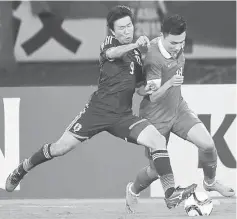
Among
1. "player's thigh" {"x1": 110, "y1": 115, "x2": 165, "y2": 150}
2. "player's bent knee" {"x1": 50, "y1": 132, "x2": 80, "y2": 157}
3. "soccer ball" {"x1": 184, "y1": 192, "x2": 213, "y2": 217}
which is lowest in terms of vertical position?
"soccer ball" {"x1": 184, "y1": 192, "x2": 213, "y2": 217}

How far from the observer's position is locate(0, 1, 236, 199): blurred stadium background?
1034 cm

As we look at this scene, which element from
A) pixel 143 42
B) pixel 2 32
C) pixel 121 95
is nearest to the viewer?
pixel 143 42

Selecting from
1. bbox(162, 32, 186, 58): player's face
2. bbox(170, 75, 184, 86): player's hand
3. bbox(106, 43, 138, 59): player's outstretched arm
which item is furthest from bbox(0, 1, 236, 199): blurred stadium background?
bbox(170, 75, 184, 86): player's hand

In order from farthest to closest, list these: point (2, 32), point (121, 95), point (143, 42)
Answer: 1. point (2, 32)
2. point (121, 95)
3. point (143, 42)

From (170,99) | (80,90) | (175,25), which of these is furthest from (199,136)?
(80,90)

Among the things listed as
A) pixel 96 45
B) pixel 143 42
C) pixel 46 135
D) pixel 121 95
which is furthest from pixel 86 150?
pixel 143 42

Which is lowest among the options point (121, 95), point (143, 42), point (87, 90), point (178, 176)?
point (178, 176)

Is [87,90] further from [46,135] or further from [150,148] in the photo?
[150,148]

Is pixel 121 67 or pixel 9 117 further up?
pixel 121 67

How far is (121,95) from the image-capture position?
8.28 m

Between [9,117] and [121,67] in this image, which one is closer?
[121,67]

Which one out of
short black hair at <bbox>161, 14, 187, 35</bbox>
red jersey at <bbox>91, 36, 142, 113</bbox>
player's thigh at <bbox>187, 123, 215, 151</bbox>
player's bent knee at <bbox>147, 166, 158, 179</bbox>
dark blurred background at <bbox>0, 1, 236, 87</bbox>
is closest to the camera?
short black hair at <bbox>161, 14, 187, 35</bbox>

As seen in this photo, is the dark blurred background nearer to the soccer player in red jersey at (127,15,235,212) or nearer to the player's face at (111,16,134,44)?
the soccer player in red jersey at (127,15,235,212)

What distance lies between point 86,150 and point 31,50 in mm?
1253
